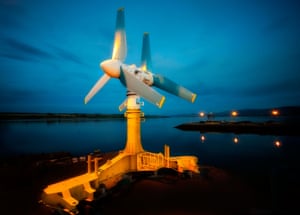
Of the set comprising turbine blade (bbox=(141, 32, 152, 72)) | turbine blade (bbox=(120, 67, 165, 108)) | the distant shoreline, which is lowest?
the distant shoreline

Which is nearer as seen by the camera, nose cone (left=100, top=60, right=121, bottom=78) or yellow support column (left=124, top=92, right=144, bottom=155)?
nose cone (left=100, top=60, right=121, bottom=78)

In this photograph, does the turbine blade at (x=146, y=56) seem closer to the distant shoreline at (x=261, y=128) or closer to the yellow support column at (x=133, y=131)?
the yellow support column at (x=133, y=131)

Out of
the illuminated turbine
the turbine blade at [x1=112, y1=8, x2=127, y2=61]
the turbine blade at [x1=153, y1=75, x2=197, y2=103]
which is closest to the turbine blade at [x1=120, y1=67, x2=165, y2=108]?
the illuminated turbine

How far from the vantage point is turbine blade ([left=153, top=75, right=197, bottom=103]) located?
47.8ft

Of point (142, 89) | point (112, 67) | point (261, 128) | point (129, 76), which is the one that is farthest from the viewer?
point (261, 128)

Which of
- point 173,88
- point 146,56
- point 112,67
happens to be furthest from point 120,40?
point 173,88

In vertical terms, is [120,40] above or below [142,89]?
above

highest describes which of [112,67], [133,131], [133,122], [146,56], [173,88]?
[146,56]

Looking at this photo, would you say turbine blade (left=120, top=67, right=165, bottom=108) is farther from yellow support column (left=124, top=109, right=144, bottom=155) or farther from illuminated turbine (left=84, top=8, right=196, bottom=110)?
yellow support column (left=124, top=109, right=144, bottom=155)

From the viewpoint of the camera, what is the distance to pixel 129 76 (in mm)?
11922

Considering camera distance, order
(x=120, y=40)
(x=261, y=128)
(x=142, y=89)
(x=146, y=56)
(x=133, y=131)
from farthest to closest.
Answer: (x=261, y=128), (x=146, y=56), (x=133, y=131), (x=120, y=40), (x=142, y=89)

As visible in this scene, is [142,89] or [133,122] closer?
[142,89]

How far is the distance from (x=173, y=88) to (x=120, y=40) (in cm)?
572

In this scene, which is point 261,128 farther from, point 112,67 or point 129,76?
point 112,67
